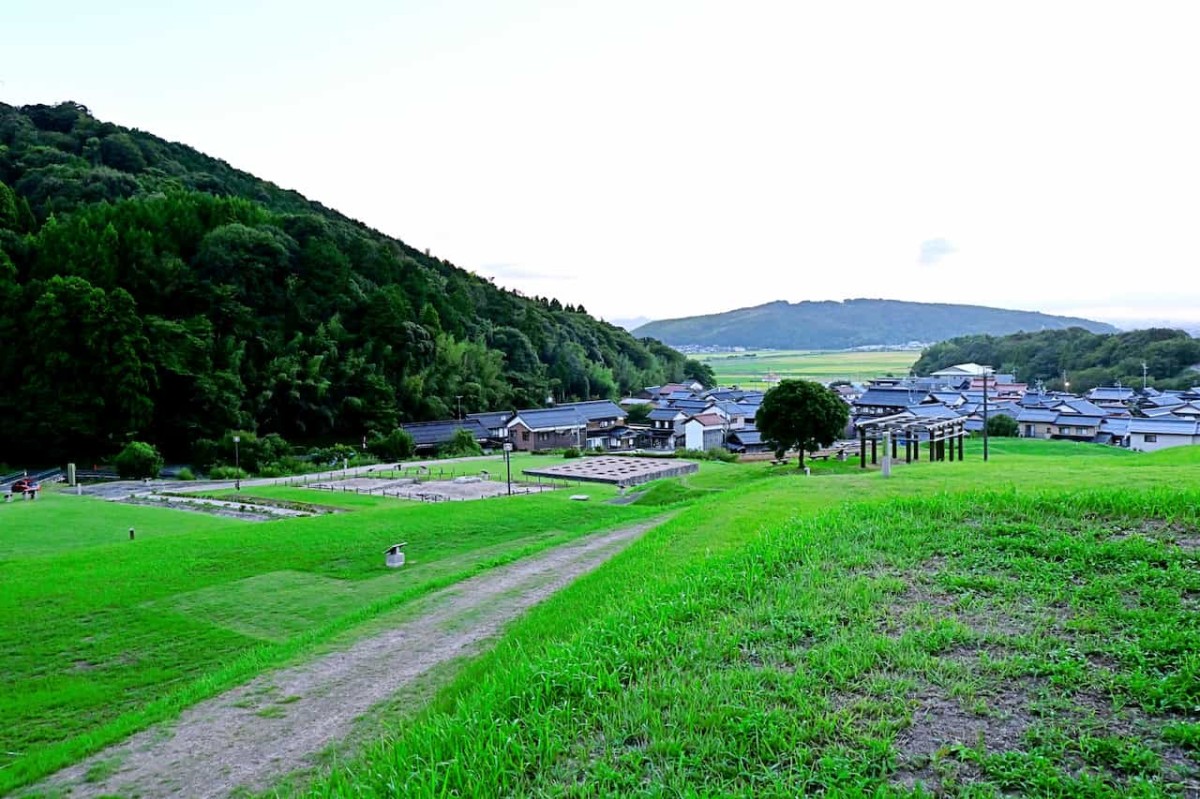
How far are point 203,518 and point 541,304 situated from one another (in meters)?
71.5

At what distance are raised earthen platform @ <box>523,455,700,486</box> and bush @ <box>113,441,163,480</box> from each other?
17.0 metres

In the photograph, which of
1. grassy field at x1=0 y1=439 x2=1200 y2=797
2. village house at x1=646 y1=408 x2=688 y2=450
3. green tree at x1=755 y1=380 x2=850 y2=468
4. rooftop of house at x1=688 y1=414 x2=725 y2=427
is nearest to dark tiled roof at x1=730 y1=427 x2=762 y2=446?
rooftop of house at x1=688 y1=414 x2=725 y2=427

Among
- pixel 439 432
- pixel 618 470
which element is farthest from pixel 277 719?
pixel 439 432

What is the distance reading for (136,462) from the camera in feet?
107

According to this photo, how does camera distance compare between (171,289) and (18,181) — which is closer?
(171,289)

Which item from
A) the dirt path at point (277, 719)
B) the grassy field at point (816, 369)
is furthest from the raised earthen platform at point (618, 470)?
the grassy field at point (816, 369)

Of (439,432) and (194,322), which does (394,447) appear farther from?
(194,322)

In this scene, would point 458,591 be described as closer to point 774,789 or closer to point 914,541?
point 914,541

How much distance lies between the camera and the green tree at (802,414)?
28141 millimetres

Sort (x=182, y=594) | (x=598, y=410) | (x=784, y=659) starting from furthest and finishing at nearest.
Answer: (x=598, y=410)
(x=182, y=594)
(x=784, y=659)

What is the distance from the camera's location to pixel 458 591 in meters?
9.85

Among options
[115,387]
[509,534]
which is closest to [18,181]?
[115,387]

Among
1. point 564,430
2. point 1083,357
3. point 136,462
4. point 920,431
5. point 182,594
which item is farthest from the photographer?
point 1083,357

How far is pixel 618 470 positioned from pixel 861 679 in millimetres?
30431
